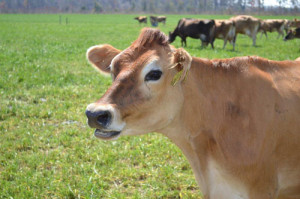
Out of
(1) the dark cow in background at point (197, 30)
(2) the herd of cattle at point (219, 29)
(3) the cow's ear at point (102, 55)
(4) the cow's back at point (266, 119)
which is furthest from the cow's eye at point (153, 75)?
(1) the dark cow in background at point (197, 30)

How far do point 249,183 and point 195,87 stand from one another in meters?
0.99

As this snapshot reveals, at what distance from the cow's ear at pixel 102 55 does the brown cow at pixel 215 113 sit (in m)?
0.72

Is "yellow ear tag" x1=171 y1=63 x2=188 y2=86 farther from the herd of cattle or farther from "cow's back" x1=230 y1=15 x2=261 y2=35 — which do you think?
"cow's back" x1=230 y1=15 x2=261 y2=35

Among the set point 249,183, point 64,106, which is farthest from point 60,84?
point 249,183

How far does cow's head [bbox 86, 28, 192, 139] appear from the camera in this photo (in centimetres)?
251

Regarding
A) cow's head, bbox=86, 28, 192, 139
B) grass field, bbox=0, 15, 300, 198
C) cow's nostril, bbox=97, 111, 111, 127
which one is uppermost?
cow's head, bbox=86, 28, 192, 139

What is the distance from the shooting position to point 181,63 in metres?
2.67

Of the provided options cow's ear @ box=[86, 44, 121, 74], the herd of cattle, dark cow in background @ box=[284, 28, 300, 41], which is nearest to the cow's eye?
cow's ear @ box=[86, 44, 121, 74]

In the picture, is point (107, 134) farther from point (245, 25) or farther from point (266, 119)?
point (245, 25)

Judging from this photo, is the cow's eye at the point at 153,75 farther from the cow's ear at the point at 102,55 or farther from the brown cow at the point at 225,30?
the brown cow at the point at 225,30

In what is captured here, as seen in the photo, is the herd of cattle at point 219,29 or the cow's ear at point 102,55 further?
the herd of cattle at point 219,29

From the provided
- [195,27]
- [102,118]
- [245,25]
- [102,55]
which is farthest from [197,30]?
[102,118]

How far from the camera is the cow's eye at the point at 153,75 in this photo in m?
2.67

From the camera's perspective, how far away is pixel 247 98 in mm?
2854
